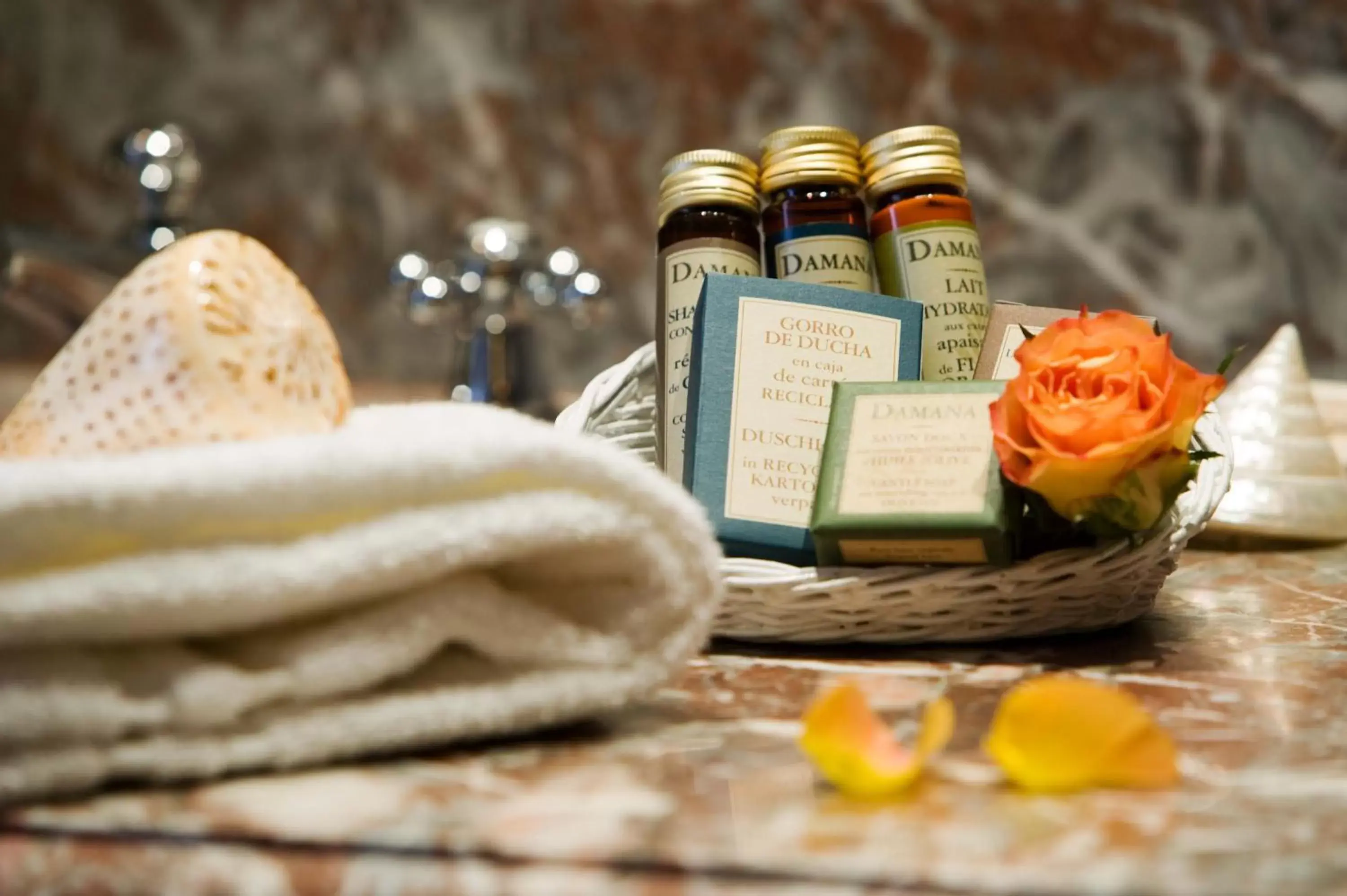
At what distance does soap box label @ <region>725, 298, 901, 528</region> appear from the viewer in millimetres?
630

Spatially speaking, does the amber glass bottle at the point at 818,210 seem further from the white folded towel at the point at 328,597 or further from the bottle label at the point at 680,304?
the white folded towel at the point at 328,597

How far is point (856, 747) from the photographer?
0.38m

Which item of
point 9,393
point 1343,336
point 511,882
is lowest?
point 511,882

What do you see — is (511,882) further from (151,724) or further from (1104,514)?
(1104,514)

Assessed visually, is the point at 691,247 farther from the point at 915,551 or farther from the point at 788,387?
the point at 915,551

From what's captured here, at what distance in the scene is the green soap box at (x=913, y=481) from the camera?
→ 0.56 meters

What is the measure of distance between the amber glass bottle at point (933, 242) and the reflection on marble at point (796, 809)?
0.24 metres

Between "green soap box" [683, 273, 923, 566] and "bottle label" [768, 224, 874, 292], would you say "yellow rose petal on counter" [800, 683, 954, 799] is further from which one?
"bottle label" [768, 224, 874, 292]

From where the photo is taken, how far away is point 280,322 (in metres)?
0.48

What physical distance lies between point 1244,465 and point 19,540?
0.83 m

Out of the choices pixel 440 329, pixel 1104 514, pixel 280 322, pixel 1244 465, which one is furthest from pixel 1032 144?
pixel 280 322

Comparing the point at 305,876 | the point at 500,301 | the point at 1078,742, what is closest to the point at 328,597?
the point at 305,876

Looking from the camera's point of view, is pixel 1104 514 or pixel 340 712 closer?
pixel 340 712

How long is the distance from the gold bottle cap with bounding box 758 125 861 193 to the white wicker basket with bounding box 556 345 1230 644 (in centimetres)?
22
